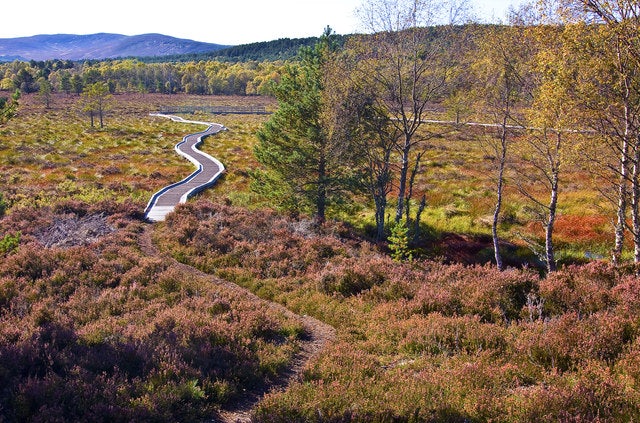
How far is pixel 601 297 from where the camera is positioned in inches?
351

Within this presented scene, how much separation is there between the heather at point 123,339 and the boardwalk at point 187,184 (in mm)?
8587

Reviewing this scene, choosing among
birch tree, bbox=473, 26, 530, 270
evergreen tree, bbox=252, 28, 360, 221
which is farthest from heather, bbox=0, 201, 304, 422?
birch tree, bbox=473, 26, 530, 270

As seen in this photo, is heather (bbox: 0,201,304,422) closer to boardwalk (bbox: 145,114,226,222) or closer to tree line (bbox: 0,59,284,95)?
boardwalk (bbox: 145,114,226,222)

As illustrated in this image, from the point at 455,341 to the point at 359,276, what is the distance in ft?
14.5

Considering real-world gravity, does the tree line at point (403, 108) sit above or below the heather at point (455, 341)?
above

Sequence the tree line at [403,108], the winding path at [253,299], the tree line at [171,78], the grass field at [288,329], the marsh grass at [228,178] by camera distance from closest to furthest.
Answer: the grass field at [288,329] → the winding path at [253,299] → the tree line at [403,108] → the marsh grass at [228,178] → the tree line at [171,78]

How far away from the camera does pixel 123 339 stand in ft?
26.1

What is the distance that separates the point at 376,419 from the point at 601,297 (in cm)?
600

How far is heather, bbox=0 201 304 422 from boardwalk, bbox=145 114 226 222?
859 centimetres

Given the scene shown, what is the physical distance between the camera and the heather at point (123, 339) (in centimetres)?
597

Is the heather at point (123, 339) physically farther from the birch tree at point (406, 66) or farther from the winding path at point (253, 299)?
the birch tree at point (406, 66)

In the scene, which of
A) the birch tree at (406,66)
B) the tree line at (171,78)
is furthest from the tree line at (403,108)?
the tree line at (171,78)

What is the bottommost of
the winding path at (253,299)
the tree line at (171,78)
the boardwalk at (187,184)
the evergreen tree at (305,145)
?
the winding path at (253,299)

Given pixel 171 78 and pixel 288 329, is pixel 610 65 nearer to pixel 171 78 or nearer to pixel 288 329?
pixel 288 329
